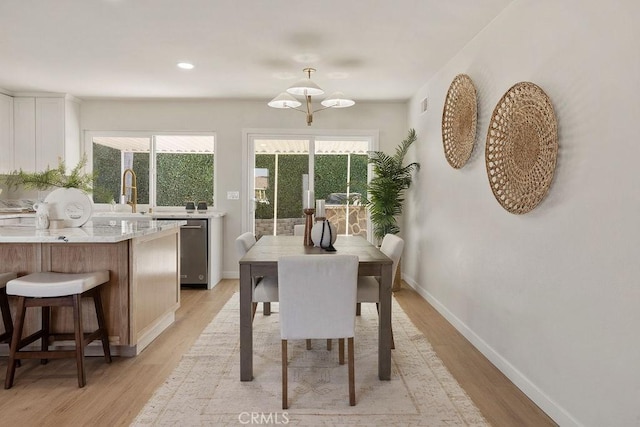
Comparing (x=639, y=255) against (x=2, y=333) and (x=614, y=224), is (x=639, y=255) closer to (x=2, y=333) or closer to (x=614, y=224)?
(x=614, y=224)

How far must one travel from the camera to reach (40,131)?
17.2 ft

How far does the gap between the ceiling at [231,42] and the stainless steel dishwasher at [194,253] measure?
5.33 feet

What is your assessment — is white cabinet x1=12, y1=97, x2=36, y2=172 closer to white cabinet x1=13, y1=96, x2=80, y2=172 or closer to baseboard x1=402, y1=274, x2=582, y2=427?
white cabinet x1=13, y1=96, x2=80, y2=172

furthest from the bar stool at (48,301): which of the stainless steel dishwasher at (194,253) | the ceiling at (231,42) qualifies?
the stainless steel dishwasher at (194,253)

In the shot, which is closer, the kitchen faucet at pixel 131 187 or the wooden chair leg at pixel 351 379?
the wooden chair leg at pixel 351 379

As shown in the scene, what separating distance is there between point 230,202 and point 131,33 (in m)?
2.69

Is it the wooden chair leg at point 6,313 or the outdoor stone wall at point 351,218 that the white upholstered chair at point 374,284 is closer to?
the wooden chair leg at point 6,313

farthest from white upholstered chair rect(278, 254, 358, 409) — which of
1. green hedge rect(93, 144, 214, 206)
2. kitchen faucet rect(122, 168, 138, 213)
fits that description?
kitchen faucet rect(122, 168, 138, 213)

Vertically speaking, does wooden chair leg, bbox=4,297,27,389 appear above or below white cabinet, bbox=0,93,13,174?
below

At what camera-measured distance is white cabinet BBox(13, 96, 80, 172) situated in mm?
5234

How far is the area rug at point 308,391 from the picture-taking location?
214 centimetres

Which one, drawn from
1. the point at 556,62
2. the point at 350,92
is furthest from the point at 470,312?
the point at 350,92

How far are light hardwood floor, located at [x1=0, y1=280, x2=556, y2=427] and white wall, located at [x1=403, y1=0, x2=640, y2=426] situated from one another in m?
0.13

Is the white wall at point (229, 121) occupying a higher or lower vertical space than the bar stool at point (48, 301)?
higher
